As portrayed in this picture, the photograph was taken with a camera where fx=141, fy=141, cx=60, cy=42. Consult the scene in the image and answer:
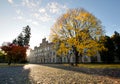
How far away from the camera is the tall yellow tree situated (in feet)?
97.8

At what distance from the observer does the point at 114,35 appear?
50219 mm

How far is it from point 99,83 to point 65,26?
82.7 feet

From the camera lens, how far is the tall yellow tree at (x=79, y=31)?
97.8 feet

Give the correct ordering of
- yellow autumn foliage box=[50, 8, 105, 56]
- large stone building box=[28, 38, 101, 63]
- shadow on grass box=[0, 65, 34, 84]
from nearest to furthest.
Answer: shadow on grass box=[0, 65, 34, 84] → yellow autumn foliage box=[50, 8, 105, 56] → large stone building box=[28, 38, 101, 63]

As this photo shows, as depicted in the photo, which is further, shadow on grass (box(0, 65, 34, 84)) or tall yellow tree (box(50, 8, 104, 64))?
tall yellow tree (box(50, 8, 104, 64))

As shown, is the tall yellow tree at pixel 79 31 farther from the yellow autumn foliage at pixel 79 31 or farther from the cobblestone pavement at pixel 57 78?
the cobblestone pavement at pixel 57 78

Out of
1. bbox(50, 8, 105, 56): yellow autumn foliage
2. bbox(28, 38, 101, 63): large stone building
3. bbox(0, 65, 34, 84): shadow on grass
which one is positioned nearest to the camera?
bbox(0, 65, 34, 84): shadow on grass

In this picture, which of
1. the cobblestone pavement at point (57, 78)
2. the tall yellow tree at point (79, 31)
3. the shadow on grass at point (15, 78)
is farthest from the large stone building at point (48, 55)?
the shadow on grass at point (15, 78)

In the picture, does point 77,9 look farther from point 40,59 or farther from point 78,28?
point 40,59

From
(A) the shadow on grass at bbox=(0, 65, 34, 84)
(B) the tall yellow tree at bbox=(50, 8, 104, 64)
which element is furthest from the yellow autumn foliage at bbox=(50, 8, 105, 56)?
(A) the shadow on grass at bbox=(0, 65, 34, 84)

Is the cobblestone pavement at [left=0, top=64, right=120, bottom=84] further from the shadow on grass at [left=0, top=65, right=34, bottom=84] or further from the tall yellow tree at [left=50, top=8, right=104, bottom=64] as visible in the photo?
the tall yellow tree at [left=50, top=8, right=104, bottom=64]

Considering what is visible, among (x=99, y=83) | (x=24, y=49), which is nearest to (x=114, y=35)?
(x=24, y=49)

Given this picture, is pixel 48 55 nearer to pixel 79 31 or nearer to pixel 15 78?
pixel 79 31

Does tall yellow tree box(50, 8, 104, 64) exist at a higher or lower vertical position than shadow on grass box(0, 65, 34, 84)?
higher
